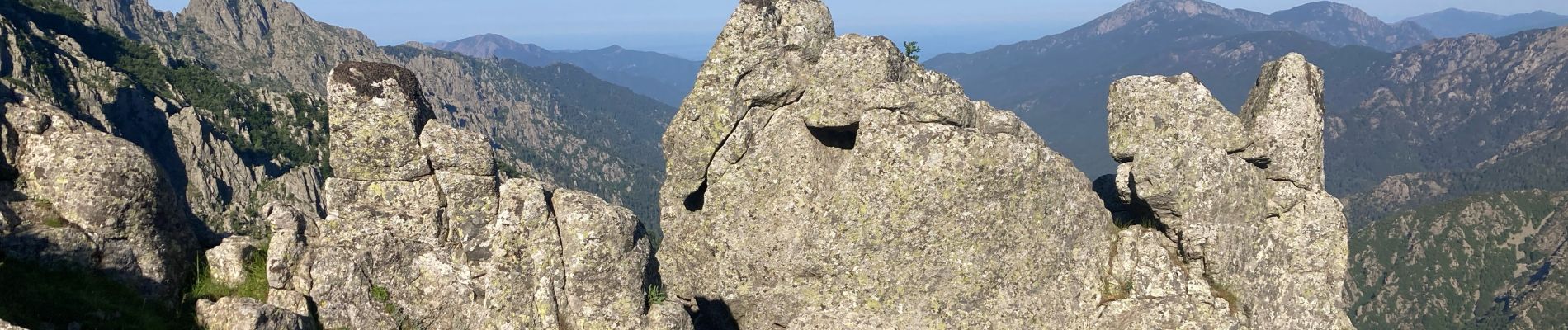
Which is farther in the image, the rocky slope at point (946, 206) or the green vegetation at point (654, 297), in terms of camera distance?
the rocky slope at point (946, 206)

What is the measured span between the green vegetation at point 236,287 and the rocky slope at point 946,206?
11.0 metres

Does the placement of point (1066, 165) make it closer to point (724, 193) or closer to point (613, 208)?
point (724, 193)

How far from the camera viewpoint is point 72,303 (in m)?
16.4

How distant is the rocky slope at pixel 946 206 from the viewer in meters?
23.8

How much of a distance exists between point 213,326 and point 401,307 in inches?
162

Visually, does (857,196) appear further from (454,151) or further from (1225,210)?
(1225,210)

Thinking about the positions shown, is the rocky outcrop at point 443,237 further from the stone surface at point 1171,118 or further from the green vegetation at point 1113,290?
the stone surface at point 1171,118

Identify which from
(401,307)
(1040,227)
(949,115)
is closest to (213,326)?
(401,307)

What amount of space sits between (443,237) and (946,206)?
13.3m

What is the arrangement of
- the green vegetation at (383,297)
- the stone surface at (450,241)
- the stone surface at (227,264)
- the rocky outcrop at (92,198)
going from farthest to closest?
the stone surface at (450,241)
the green vegetation at (383,297)
the stone surface at (227,264)
the rocky outcrop at (92,198)

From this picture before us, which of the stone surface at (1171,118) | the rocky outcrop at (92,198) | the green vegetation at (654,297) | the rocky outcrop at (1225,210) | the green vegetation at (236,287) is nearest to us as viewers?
the rocky outcrop at (92,198)

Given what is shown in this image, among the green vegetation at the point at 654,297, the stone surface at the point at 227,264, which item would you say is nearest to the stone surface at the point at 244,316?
the stone surface at the point at 227,264

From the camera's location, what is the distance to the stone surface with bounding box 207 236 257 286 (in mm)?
20344

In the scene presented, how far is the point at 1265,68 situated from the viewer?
105 ft
